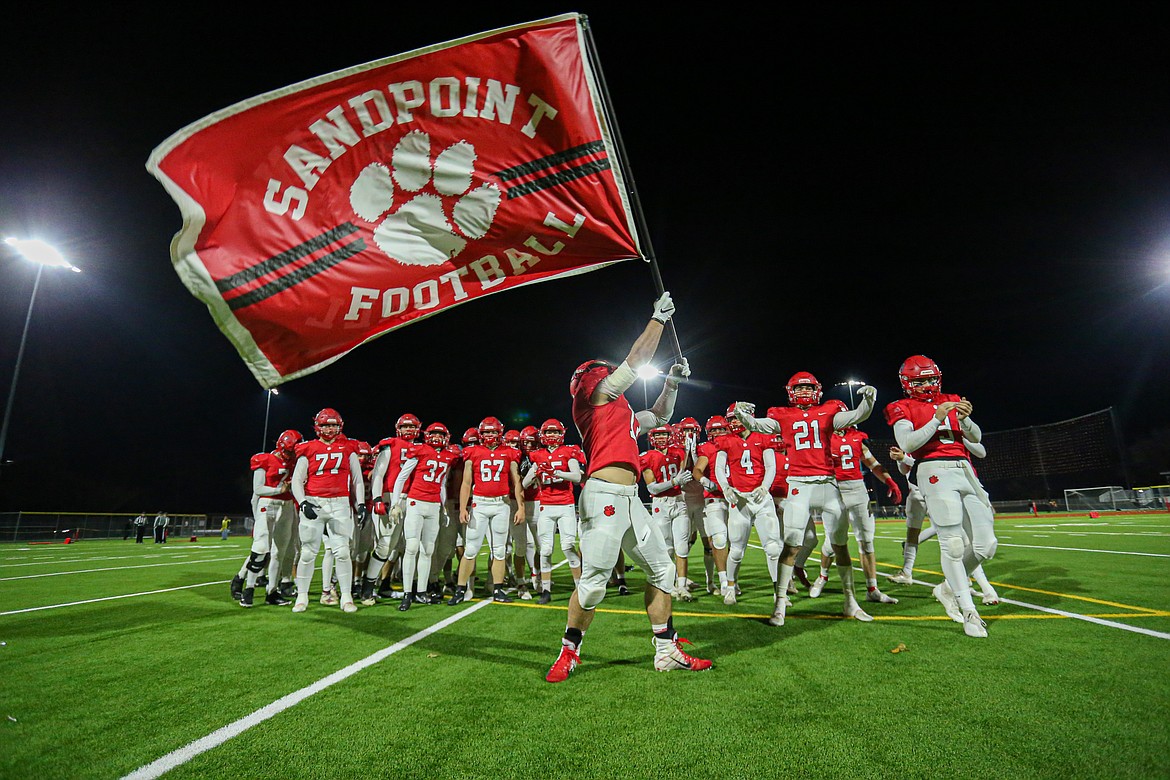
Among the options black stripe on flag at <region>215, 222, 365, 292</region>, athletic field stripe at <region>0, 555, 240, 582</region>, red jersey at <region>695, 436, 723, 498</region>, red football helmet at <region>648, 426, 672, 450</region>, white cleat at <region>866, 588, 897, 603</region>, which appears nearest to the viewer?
black stripe on flag at <region>215, 222, 365, 292</region>

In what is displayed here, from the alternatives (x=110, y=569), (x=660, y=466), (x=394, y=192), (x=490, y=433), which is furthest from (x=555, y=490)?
(x=110, y=569)

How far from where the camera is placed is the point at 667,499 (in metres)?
9.27

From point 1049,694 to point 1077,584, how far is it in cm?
594

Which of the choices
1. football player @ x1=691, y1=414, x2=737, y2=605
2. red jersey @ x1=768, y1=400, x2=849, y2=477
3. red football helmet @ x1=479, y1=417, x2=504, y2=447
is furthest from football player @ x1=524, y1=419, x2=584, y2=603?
red jersey @ x1=768, y1=400, x2=849, y2=477

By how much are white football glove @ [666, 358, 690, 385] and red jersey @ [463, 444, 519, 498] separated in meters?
4.46

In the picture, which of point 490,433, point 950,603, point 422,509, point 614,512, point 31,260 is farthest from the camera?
point 31,260

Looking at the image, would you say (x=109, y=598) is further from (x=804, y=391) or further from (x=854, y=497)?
(x=854, y=497)

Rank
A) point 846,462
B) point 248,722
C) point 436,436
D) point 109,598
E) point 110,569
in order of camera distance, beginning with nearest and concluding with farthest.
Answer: point 248,722
point 846,462
point 109,598
point 436,436
point 110,569

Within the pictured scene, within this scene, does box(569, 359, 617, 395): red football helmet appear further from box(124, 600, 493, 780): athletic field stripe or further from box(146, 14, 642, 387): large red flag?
box(124, 600, 493, 780): athletic field stripe

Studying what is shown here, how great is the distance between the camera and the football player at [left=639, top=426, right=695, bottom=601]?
8.40 metres

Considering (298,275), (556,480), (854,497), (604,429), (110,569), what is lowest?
(110,569)

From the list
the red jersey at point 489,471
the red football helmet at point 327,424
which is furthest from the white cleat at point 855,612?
the red football helmet at point 327,424

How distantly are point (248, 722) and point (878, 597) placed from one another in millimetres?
7226

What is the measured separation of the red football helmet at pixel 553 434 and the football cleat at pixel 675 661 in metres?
4.93
